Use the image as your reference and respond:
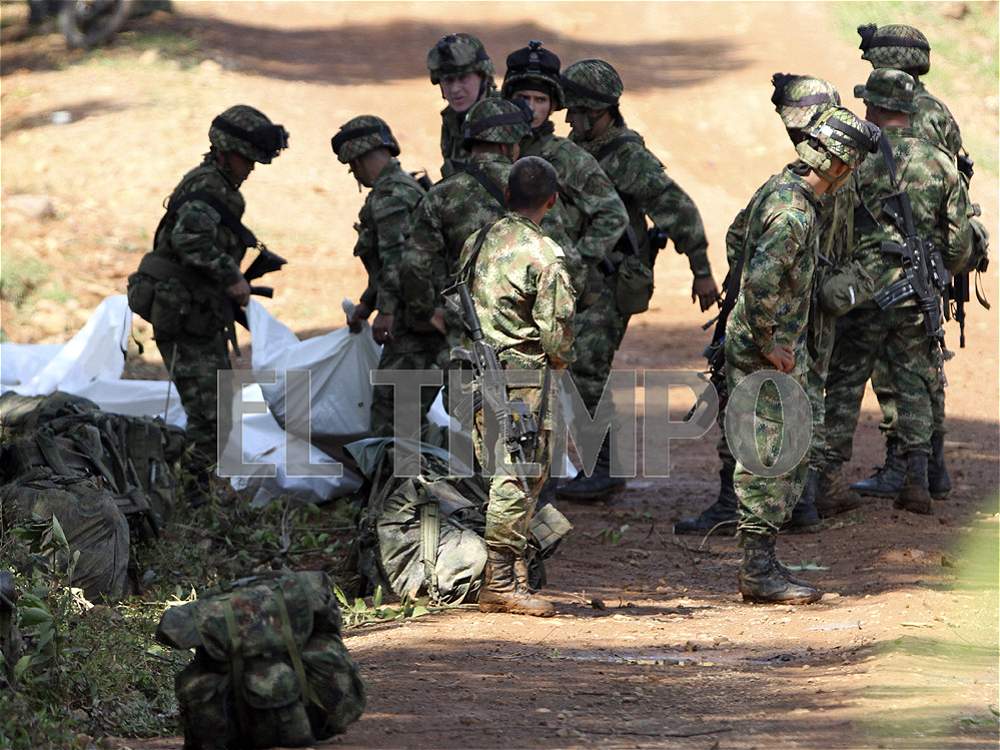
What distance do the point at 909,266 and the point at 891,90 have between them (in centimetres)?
93

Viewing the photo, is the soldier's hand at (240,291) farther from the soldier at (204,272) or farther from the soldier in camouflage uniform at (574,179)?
the soldier in camouflage uniform at (574,179)

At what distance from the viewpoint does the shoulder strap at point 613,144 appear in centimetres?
848

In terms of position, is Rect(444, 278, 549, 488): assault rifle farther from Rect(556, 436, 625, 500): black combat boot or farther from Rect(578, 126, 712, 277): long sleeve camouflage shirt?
Rect(556, 436, 625, 500): black combat boot

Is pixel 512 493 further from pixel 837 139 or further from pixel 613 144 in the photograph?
pixel 613 144

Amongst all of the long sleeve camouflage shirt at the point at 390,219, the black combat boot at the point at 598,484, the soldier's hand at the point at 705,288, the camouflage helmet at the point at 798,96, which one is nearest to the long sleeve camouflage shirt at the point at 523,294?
the camouflage helmet at the point at 798,96

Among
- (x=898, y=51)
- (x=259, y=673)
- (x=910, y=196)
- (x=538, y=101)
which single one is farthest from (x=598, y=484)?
(x=259, y=673)

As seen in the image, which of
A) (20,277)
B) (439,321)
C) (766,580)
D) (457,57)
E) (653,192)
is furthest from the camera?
(20,277)

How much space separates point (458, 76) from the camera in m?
8.30

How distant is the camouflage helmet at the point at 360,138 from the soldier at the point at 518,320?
1.91m

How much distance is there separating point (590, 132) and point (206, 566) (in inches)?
127

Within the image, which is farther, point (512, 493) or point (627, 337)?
point (627, 337)

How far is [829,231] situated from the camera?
6922 millimetres

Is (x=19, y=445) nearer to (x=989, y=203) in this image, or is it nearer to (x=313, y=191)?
(x=313, y=191)

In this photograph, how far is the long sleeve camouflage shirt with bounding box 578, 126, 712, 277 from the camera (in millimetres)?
8414
